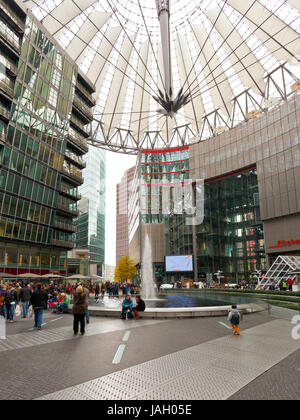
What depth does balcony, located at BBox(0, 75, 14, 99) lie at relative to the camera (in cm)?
3328

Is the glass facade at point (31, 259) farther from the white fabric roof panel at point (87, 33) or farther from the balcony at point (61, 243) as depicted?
the white fabric roof panel at point (87, 33)

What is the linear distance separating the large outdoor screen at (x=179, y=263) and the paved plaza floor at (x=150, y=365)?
45.3m

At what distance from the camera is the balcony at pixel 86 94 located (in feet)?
160

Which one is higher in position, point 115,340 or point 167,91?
point 167,91

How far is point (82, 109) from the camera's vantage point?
50344 millimetres

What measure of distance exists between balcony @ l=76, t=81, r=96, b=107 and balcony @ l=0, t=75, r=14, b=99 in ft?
48.4

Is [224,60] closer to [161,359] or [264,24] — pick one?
[264,24]

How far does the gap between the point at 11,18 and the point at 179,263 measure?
4581 cm

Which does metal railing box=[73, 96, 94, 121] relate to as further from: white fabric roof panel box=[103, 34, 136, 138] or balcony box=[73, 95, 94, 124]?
white fabric roof panel box=[103, 34, 136, 138]

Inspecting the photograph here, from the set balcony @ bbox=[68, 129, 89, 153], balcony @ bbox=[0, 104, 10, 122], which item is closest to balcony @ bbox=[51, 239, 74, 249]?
balcony @ bbox=[68, 129, 89, 153]

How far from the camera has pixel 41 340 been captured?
879cm

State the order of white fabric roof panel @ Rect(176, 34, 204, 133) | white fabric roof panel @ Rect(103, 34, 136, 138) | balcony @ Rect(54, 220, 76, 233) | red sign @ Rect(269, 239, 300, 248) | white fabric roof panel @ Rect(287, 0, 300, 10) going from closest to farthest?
1. white fabric roof panel @ Rect(287, 0, 300, 10)
2. red sign @ Rect(269, 239, 300, 248)
3. balcony @ Rect(54, 220, 76, 233)
4. white fabric roof panel @ Rect(176, 34, 204, 133)
5. white fabric roof panel @ Rect(103, 34, 136, 138)

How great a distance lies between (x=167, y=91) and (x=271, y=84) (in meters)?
19.7
